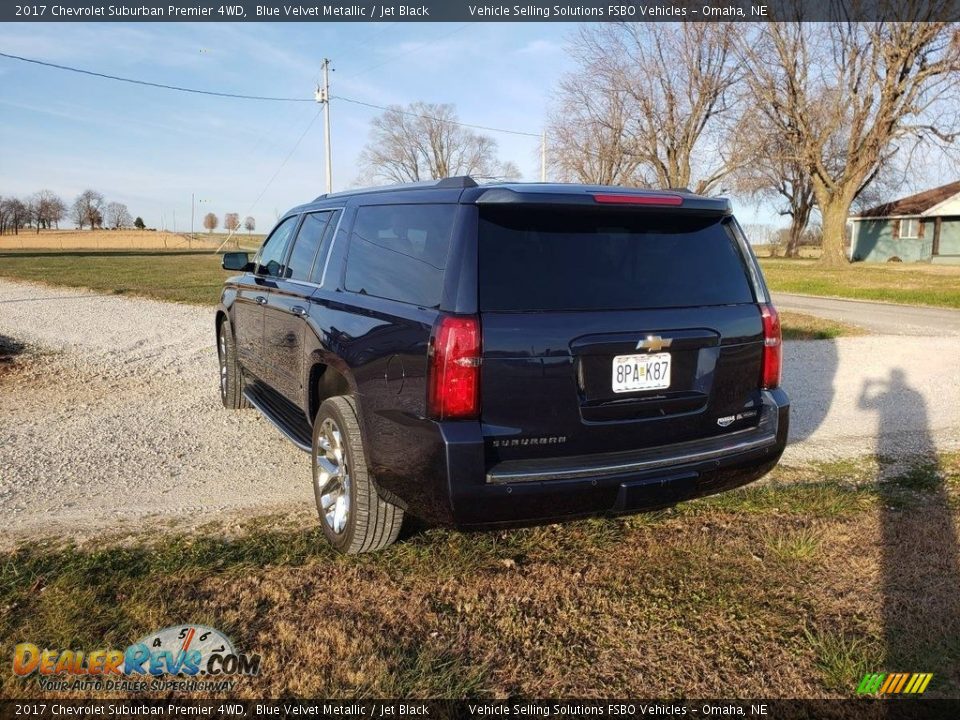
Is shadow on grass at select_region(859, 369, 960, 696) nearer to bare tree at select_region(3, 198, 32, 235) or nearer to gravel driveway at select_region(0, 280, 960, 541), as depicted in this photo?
gravel driveway at select_region(0, 280, 960, 541)

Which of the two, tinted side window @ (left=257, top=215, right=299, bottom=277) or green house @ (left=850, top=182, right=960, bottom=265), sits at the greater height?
green house @ (left=850, top=182, right=960, bottom=265)

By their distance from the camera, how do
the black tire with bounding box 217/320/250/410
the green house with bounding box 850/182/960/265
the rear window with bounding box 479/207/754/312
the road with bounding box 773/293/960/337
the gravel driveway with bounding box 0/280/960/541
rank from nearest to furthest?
the rear window with bounding box 479/207/754/312 → the gravel driveway with bounding box 0/280/960/541 → the black tire with bounding box 217/320/250/410 → the road with bounding box 773/293/960/337 → the green house with bounding box 850/182/960/265

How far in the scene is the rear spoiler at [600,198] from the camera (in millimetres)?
3043

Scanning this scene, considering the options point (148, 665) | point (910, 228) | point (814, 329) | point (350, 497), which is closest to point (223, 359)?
point (350, 497)

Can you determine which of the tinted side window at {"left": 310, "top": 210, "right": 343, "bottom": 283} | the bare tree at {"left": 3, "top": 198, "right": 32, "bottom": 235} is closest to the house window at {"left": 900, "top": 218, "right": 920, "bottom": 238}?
the tinted side window at {"left": 310, "top": 210, "right": 343, "bottom": 283}

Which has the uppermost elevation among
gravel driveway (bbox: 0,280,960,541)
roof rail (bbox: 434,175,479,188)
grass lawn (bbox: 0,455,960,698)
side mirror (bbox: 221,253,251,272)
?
roof rail (bbox: 434,175,479,188)

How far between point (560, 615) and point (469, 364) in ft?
3.73

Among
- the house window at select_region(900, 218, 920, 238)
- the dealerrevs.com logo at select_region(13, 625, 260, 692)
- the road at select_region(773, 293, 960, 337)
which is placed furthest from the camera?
the house window at select_region(900, 218, 920, 238)

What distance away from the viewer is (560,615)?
3.07 meters

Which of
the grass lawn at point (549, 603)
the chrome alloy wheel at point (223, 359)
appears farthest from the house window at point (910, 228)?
the chrome alloy wheel at point (223, 359)

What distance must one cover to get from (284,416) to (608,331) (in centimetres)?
251

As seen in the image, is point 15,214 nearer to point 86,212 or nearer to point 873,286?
point 86,212

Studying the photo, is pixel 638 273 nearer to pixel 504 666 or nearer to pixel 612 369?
pixel 612 369

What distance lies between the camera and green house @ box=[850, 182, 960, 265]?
39781 millimetres
